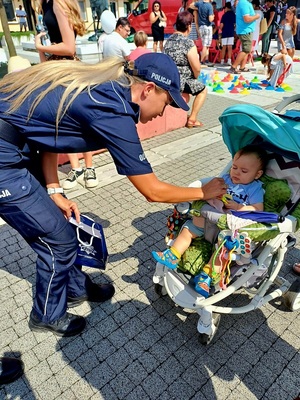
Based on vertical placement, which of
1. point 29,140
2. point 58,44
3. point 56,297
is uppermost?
point 58,44

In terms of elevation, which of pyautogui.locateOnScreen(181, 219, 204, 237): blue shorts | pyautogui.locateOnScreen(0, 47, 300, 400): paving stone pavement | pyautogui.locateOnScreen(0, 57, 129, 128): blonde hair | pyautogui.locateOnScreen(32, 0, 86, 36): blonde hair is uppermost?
pyautogui.locateOnScreen(32, 0, 86, 36): blonde hair

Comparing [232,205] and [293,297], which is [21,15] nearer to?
[232,205]

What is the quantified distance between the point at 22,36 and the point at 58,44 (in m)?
22.1

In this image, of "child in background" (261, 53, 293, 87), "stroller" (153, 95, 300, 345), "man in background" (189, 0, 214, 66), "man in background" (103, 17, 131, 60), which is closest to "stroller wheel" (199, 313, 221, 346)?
"stroller" (153, 95, 300, 345)

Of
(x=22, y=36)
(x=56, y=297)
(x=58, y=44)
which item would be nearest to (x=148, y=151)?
(x=58, y=44)

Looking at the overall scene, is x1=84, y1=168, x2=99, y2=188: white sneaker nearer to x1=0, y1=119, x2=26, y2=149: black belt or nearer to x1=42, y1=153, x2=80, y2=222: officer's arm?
x1=42, y1=153, x2=80, y2=222: officer's arm

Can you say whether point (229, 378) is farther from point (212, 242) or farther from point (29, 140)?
point (29, 140)

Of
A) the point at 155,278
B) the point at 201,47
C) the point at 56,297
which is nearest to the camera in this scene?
the point at 56,297

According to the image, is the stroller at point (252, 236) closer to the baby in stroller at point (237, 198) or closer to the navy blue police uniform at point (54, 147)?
the baby in stroller at point (237, 198)

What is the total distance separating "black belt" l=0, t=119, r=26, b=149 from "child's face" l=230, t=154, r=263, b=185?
54.1 inches

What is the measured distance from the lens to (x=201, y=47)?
11.4m

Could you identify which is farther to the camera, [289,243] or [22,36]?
[22,36]

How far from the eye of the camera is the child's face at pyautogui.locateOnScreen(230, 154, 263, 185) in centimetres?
220

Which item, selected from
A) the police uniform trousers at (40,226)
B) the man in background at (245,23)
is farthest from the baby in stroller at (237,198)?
the man in background at (245,23)
